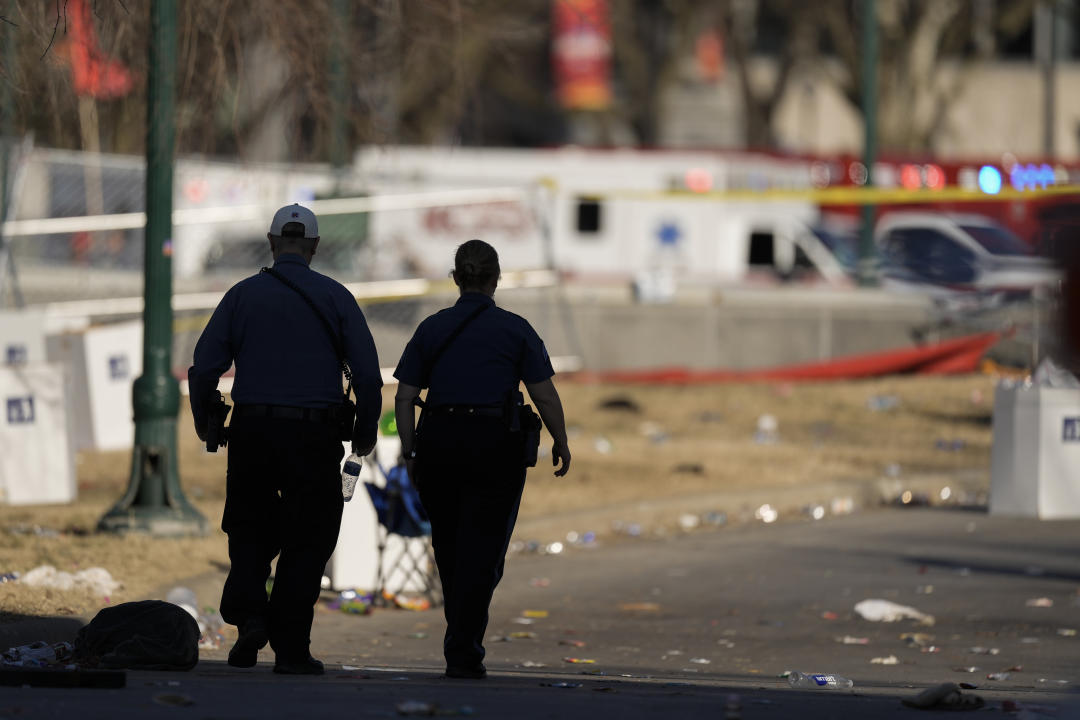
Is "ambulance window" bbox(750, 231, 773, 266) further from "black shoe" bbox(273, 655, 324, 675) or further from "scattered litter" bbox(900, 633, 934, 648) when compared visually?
"black shoe" bbox(273, 655, 324, 675)

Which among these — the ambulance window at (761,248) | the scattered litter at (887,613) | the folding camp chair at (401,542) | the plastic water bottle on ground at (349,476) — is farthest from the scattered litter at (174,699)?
the ambulance window at (761,248)

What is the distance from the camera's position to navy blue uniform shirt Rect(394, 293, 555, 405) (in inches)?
286

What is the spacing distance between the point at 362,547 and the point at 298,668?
3113 millimetres

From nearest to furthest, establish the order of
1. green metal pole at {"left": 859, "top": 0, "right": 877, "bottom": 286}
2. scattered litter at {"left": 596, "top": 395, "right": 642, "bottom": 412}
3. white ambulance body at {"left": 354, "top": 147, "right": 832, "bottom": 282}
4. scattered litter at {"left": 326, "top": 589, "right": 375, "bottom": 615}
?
scattered litter at {"left": 326, "top": 589, "right": 375, "bottom": 615} → scattered litter at {"left": 596, "top": 395, "right": 642, "bottom": 412} → green metal pole at {"left": 859, "top": 0, "right": 877, "bottom": 286} → white ambulance body at {"left": 354, "top": 147, "right": 832, "bottom": 282}

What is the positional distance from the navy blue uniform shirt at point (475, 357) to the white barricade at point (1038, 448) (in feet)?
21.2

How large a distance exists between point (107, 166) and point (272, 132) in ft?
58.4

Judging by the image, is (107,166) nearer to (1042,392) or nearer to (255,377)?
(1042,392)

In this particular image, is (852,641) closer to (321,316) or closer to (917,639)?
(917,639)

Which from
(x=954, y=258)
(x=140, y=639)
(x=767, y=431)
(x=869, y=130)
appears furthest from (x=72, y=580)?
(x=954, y=258)

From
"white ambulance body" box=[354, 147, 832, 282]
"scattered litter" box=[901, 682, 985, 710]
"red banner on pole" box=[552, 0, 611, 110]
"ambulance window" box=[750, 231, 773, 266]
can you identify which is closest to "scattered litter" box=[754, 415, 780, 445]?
"white ambulance body" box=[354, 147, 832, 282]

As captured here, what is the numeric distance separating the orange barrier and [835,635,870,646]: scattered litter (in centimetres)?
1221

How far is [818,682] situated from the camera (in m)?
7.46

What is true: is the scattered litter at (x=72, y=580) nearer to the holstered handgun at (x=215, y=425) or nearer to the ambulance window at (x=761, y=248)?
the holstered handgun at (x=215, y=425)

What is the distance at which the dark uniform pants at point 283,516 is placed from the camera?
23.2 feet
